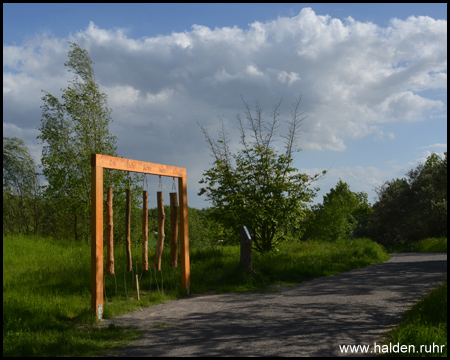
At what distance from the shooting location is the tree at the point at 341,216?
40.7 metres

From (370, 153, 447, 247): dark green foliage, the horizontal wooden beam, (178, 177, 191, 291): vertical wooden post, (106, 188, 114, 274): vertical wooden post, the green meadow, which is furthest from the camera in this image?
(370, 153, 447, 247): dark green foliage

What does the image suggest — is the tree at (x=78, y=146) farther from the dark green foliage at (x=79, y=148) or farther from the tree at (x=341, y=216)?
the tree at (x=341, y=216)

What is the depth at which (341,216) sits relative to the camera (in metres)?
50.3

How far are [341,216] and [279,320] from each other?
45.2 meters

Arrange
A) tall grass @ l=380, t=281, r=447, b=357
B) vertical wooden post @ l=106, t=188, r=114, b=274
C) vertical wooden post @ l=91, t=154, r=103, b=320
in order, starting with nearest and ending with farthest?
tall grass @ l=380, t=281, r=447, b=357 → vertical wooden post @ l=91, t=154, r=103, b=320 → vertical wooden post @ l=106, t=188, r=114, b=274

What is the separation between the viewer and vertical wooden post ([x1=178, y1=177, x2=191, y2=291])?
10539 millimetres

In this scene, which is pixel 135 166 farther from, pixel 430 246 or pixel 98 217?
pixel 430 246

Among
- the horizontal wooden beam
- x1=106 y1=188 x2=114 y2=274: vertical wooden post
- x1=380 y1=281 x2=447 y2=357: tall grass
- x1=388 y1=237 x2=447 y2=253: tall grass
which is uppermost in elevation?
the horizontal wooden beam

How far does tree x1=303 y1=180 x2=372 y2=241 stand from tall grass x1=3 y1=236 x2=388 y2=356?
66.6ft

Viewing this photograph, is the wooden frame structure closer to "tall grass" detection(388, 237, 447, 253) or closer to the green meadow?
the green meadow

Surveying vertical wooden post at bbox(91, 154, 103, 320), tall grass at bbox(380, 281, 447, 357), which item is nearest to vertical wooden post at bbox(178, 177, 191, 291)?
Answer: vertical wooden post at bbox(91, 154, 103, 320)

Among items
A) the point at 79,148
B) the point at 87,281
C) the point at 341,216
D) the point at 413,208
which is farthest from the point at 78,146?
the point at 341,216

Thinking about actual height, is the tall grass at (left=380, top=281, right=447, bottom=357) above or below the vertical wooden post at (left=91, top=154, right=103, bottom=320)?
below

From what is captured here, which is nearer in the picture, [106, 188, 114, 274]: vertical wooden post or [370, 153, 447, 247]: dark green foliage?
[106, 188, 114, 274]: vertical wooden post
